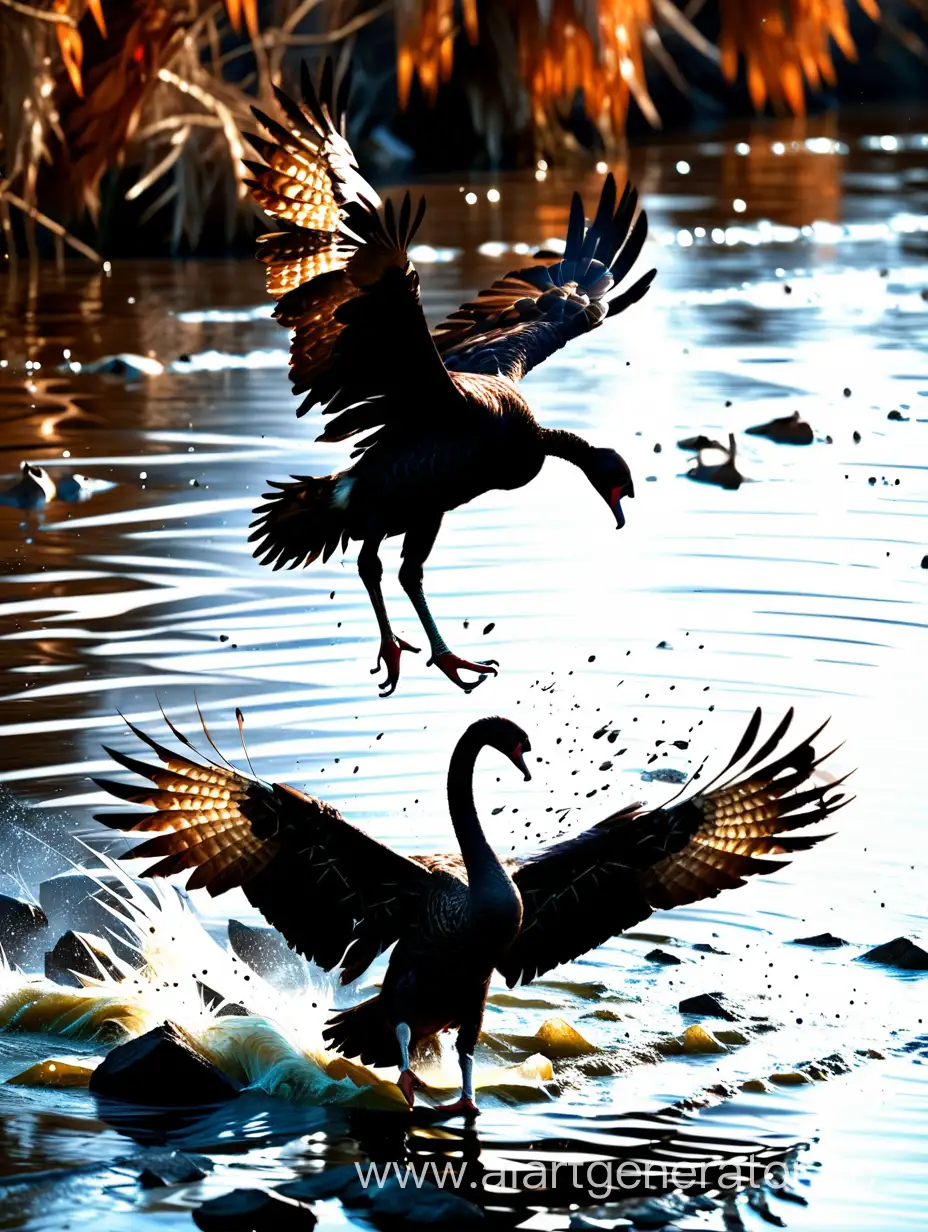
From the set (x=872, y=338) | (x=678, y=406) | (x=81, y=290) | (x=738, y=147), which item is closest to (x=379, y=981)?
(x=678, y=406)

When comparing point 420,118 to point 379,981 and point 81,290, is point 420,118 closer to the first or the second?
point 81,290

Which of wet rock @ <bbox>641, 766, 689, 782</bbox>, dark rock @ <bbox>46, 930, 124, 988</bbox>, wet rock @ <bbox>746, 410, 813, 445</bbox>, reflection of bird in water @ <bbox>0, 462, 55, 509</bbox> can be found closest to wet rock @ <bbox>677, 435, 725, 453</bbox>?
wet rock @ <bbox>746, 410, 813, 445</bbox>

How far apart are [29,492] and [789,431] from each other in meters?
3.95

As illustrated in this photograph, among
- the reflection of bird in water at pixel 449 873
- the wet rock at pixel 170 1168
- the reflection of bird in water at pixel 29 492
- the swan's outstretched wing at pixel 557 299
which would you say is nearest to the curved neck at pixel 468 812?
the reflection of bird in water at pixel 449 873

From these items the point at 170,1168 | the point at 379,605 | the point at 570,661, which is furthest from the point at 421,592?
the point at 170,1168

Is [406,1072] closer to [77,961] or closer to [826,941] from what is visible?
[77,961]

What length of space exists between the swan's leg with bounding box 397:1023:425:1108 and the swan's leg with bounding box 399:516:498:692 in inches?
51.3

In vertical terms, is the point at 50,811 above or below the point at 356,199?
below

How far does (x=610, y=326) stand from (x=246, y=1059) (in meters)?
11.0

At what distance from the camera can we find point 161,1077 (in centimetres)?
580

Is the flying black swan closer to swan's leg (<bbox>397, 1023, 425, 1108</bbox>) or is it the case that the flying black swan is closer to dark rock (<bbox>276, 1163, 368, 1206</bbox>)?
swan's leg (<bbox>397, 1023, 425, 1108</bbox>)

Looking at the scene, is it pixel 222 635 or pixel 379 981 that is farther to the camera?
pixel 222 635

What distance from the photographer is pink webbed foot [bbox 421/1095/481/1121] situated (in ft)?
18.9

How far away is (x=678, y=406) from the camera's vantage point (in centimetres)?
1355
